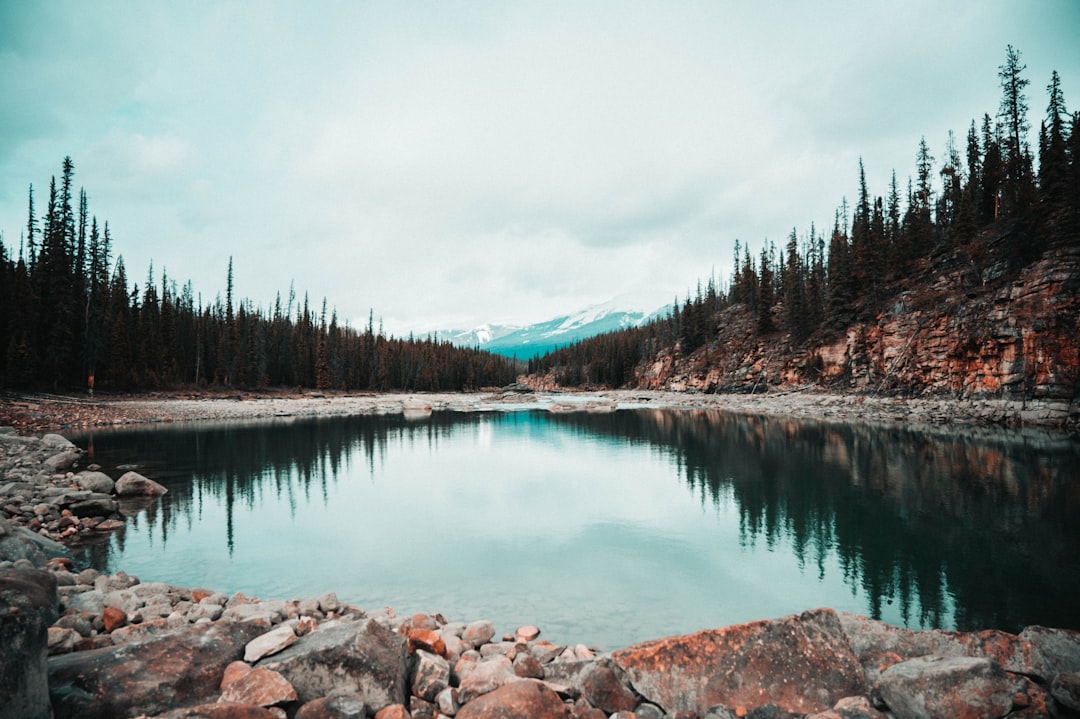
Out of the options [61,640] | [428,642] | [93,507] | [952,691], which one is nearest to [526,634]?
[428,642]

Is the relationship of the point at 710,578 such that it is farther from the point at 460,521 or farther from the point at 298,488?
the point at 298,488

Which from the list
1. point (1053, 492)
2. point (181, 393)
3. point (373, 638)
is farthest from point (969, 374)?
point (181, 393)

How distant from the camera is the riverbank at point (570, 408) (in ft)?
104

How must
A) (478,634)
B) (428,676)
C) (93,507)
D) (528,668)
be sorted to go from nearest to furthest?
(428,676) → (528,668) → (478,634) → (93,507)

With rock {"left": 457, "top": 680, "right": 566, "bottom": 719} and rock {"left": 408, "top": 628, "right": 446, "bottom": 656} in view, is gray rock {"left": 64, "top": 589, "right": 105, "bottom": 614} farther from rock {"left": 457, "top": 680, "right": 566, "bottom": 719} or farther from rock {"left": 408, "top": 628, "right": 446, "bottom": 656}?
rock {"left": 457, "top": 680, "right": 566, "bottom": 719}

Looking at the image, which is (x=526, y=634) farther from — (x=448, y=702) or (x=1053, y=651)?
(x=1053, y=651)

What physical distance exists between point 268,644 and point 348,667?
119cm

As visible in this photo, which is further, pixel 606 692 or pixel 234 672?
pixel 606 692

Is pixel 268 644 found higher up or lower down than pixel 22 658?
lower down

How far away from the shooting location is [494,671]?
5480 mm

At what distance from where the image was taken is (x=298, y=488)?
2072cm

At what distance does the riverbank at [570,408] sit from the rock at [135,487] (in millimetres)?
20347

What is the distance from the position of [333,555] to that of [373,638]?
8.95 m

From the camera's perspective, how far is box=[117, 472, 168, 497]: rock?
55.5ft
